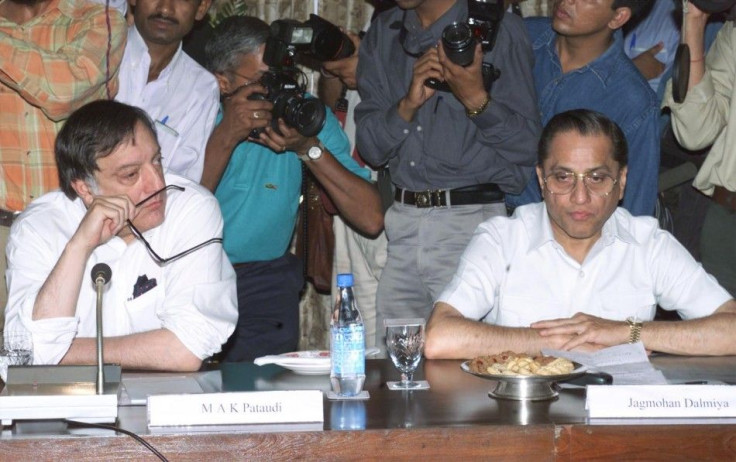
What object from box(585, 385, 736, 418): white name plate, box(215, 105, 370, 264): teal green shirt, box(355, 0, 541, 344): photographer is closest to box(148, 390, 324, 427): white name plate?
box(585, 385, 736, 418): white name plate

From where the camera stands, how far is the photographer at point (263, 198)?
3996 millimetres

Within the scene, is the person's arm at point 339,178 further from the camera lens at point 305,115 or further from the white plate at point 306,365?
the white plate at point 306,365

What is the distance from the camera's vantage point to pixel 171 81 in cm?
390

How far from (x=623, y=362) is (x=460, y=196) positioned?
1211 mm

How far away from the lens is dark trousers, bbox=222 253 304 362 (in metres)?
4.07

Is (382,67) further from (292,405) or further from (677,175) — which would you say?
(292,405)

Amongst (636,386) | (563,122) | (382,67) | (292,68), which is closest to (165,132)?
(292,68)

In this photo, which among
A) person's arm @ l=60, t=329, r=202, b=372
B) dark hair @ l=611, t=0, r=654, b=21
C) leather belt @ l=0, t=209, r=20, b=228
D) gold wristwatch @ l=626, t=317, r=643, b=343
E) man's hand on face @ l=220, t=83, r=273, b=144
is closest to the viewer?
person's arm @ l=60, t=329, r=202, b=372

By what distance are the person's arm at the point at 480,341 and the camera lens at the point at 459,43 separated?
39.1 inches

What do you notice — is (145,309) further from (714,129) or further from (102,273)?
(714,129)

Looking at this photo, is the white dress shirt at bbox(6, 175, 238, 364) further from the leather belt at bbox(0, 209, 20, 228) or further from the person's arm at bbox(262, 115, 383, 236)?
the person's arm at bbox(262, 115, 383, 236)

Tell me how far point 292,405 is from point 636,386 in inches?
27.0

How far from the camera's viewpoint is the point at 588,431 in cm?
211

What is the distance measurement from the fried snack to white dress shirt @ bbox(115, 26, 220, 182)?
163 cm
